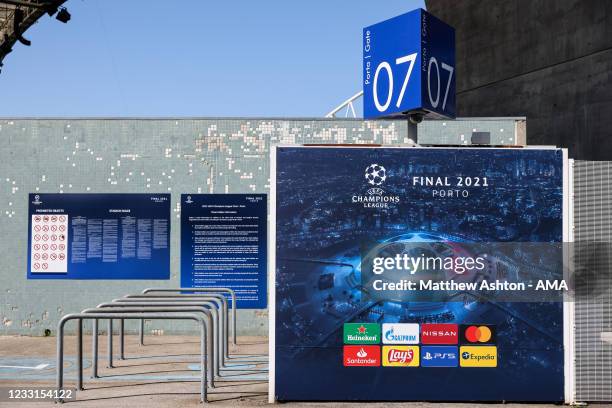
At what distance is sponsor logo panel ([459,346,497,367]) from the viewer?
8086 mm

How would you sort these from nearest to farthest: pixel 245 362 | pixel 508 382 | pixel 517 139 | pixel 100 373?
pixel 508 382
pixel 100 373
pixel 245 362
pixel 517 139

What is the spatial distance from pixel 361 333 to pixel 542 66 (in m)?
14.8

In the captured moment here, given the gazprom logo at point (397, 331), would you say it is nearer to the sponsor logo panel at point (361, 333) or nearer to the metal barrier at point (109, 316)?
the sponsor logo panel at point (361, 333)

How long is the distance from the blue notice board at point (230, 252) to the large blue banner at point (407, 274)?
5.37m

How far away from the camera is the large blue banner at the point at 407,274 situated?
809 cm

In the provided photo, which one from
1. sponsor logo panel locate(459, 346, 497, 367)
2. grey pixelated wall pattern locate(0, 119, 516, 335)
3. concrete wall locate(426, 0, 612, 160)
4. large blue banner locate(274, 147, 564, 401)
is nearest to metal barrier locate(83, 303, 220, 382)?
large blue banner locate(274, 147, 564, 401)

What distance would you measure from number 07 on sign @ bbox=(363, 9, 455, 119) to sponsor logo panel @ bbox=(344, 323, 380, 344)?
7.18 feet

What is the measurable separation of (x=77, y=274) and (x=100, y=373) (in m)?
3.74

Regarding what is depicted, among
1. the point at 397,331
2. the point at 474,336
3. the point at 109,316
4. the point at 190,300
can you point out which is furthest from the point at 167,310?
→ the point at 474,336

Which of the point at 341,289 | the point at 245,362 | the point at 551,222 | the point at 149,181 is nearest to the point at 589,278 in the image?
the point at 551,222

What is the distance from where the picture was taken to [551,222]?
26.8 feet

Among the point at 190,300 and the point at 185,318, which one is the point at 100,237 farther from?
the point at 185,318

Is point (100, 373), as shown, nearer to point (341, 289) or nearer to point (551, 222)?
point (341, 289)

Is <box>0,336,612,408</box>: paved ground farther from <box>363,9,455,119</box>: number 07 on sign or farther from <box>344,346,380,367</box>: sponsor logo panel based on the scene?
<box>363,9,455,119</box>: number 07 on sign
